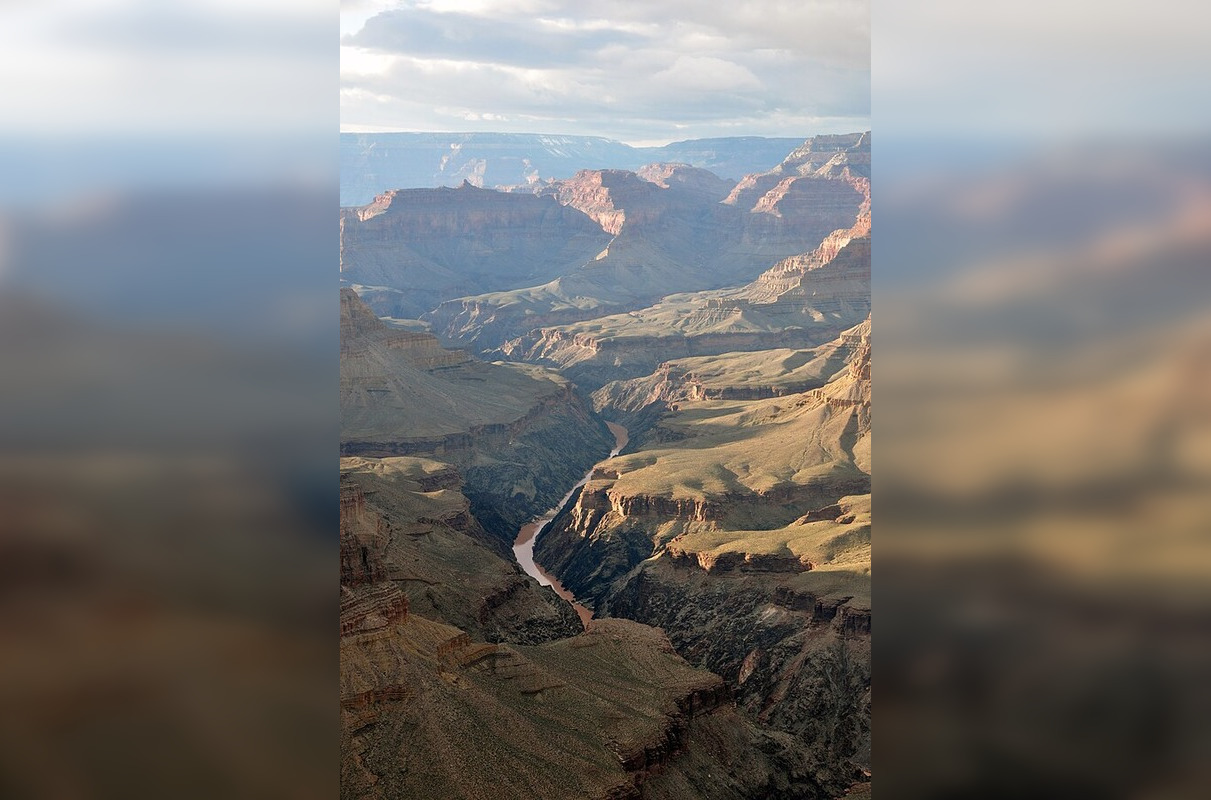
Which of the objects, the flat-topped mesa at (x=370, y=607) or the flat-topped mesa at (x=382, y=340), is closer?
the flat-topped mesa at (x=370, y=607)

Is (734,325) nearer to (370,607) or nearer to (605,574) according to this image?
(605,574)

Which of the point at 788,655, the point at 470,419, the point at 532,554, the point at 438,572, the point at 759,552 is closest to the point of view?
the point at 788,655

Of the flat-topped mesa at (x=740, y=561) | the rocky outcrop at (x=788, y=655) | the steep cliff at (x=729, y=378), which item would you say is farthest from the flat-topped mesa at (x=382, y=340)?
the rocky outcrop at (x=788, y=655)

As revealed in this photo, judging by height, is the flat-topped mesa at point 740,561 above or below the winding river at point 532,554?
above

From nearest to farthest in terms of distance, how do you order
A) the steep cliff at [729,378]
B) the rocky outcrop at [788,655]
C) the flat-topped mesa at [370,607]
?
1. the flat-topped mesa at [370,607]
2. the rocky outcrop at [788,655]
3. the steep cliff at [729,378]

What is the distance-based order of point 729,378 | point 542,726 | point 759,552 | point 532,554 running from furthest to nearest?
point 729,378 → point 532,554 → point 759,552 → point 542,726

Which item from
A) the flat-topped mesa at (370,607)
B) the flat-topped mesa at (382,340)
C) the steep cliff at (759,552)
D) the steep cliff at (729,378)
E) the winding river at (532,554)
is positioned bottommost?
the winding river at (532,554)

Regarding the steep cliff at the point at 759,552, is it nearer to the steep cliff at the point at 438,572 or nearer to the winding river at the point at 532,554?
the winding river at the point at 532,554

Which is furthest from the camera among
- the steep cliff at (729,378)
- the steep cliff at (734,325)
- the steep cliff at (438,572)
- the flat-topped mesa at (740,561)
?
the steep cliff at (734,325)

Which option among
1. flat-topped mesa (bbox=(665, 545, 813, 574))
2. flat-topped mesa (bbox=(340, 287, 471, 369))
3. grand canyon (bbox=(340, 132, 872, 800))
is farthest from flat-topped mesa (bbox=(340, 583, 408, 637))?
flat-topped mesa (bbox=(340, 287, 471, 369))

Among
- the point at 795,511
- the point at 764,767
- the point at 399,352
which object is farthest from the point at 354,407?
the point at 764,767

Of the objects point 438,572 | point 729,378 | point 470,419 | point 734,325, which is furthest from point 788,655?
point 734,325
